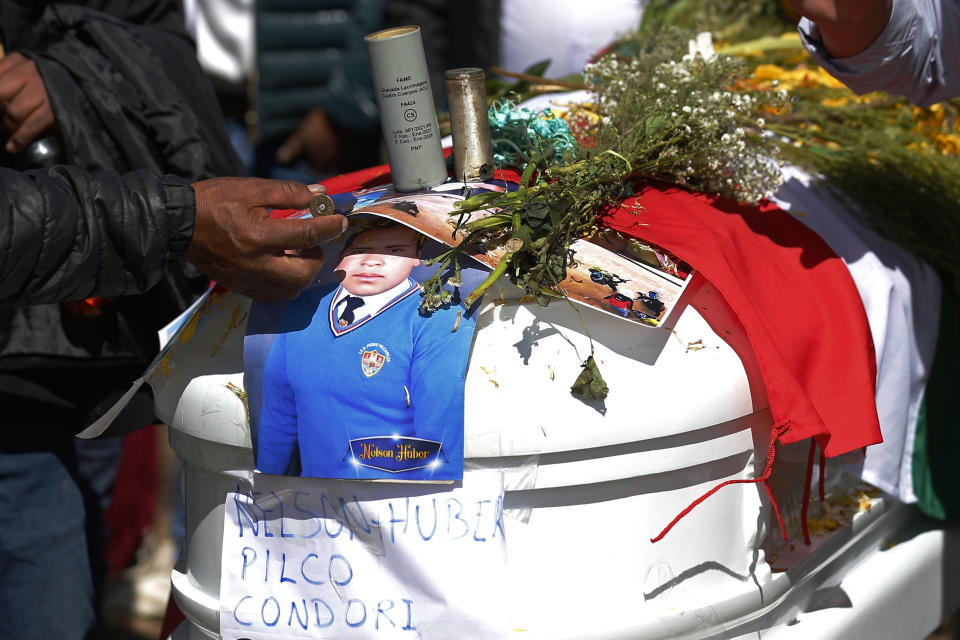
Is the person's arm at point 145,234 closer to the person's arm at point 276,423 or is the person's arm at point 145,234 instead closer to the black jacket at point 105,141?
the person's arm at point 276,423

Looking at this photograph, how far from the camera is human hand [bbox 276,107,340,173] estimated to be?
4.11m

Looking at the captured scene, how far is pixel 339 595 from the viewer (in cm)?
136

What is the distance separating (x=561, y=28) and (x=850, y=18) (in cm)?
179

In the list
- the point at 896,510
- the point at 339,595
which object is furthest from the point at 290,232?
the point at 896,510

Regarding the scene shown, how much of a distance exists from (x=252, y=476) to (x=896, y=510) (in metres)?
1.31

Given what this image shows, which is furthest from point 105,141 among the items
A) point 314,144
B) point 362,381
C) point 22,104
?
point 314,144

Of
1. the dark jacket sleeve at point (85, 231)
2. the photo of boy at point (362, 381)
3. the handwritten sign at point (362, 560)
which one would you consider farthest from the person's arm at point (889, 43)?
the dark jacket sleeve at point (85, 231)

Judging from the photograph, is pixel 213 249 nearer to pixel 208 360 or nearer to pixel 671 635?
pixel 208 360

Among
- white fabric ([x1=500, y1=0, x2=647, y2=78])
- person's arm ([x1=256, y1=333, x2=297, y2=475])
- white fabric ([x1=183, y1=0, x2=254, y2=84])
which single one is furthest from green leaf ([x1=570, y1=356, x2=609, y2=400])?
white fabric ([x1=183, y1=0, x2=254, y2=84])

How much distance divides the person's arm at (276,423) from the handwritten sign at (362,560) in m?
0.04

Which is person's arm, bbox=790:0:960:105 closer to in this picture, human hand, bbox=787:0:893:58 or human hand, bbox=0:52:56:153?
human hand, bbox=787:0:893:58

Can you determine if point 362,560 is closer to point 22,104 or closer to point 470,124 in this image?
point 470,124

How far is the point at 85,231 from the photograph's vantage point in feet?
4.40

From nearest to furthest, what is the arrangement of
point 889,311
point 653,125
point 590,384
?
point 590,384, point 653,125, point 889,311
